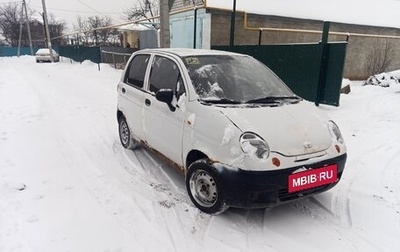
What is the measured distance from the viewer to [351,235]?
311cm

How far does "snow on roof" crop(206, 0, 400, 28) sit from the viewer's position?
52.3 ft

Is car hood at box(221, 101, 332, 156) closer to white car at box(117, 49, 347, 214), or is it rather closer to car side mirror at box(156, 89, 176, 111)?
white car at box(117, 49, 347, 214)

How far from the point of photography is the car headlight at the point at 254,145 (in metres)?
2.97

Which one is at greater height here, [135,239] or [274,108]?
[274,108]

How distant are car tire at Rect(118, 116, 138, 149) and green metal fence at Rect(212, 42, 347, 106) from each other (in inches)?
206

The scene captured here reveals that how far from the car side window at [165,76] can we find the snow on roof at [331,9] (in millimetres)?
10910

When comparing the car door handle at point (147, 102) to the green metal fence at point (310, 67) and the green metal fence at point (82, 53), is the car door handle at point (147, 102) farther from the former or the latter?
the green metal fence at point (82, 53)

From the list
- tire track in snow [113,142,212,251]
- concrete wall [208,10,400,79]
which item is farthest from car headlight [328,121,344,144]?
concrete wall [208,10,400,79]

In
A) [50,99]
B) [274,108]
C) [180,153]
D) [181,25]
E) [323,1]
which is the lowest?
[50,99]

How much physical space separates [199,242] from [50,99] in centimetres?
894

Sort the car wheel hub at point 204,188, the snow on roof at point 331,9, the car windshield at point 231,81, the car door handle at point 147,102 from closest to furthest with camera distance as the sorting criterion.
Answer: the car wheel hub at point 204,188 < the car windshield at point 231,81 < the car door handle at point 147,102 < the snow on roof at point 331,9

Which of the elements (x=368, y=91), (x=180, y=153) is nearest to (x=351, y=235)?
(x=180, y=153)

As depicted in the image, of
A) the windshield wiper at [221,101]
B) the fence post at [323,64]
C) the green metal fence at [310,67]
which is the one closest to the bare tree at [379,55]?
the green metal fence at [310,67]

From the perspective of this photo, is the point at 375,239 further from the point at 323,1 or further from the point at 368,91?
the point at 323,1
